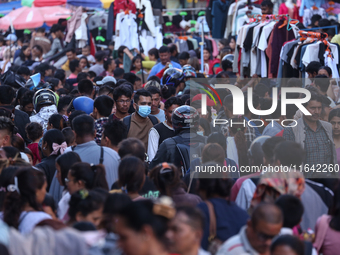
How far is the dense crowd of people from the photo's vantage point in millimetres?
2500

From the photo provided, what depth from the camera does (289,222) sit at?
3.17 meters

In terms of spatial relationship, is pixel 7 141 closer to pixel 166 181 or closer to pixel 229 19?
pixel 166 181

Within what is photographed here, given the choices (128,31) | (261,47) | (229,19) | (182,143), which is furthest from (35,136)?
(229,19)

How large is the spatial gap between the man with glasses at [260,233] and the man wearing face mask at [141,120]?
302cm

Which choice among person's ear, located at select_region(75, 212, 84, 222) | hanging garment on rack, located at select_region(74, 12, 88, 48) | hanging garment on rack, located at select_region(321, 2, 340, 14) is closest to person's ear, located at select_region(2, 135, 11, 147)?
person's ear, located at select_region(75, 212, 84, 222)

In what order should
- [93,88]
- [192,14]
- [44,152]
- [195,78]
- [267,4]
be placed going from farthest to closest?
[192,14]
[267,4]
[195,78]
[93,88]
[44,152]

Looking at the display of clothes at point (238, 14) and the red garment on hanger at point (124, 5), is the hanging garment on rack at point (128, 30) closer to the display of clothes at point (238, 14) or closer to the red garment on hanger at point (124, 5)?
the red garment on hanger at point (124, 5)

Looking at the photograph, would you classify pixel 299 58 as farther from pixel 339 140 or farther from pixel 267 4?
pixel 339 140

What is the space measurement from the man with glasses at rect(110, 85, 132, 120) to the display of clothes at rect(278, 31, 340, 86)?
3760 millimetres

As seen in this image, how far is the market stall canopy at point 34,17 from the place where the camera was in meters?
17.2

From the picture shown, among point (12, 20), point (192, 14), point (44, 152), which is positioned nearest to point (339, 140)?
point (44, 152)

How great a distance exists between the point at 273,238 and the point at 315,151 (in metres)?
2.41

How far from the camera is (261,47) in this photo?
9.54 m

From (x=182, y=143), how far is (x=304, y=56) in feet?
14.0
